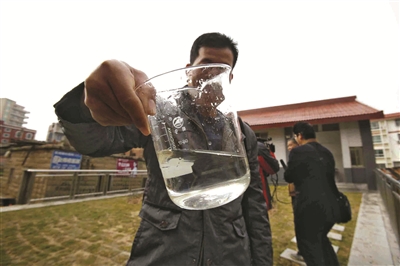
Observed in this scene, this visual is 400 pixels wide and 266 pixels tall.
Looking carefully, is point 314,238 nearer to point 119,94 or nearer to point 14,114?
point 119,94

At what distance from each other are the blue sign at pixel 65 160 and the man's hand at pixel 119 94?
884 centimetres

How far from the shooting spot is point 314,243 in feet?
8.14

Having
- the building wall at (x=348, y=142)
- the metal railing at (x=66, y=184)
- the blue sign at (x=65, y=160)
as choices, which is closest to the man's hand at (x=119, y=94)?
the metal railing at (x=66, y=184)

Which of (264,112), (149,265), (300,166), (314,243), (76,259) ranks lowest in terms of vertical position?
(76,259)

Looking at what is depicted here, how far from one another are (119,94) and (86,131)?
50 cm

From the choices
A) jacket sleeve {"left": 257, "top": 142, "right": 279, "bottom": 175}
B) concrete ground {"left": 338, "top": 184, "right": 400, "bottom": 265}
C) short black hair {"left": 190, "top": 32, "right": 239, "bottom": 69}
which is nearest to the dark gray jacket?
short black hair {"left": 190, "top": 32, "right": 239, "bottom": 69}

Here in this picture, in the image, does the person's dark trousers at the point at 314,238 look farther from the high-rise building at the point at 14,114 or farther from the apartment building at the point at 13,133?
the high-rise building at the point at 14,114

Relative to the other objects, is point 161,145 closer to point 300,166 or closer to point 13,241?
point 300,166

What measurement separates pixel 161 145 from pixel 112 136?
628mm

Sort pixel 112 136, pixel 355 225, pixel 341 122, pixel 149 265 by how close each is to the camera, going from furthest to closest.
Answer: pixel 341 122
pixel 355 225
pixel 112 136
pixel 149 265

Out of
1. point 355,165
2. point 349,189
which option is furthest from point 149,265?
point 355,165

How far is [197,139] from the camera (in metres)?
0.64

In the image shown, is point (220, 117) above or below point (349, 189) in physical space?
above

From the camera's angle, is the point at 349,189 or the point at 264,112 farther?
the point at 264,112
